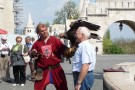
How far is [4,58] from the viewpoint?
15.0 meters

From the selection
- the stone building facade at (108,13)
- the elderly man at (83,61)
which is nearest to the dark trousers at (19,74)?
the elderly man at (83,61)

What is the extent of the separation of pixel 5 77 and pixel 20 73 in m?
1.39

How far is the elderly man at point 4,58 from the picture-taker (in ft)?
48.0

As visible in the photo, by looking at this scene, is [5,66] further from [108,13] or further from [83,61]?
[108,13]

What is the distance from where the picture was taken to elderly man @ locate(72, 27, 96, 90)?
6.36 meters

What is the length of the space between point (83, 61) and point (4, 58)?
8908mm

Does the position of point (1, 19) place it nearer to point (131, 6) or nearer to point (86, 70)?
point (131, 6)

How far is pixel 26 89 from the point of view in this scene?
41.2ft

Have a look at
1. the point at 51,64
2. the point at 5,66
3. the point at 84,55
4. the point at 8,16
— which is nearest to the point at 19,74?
the point at 5,66

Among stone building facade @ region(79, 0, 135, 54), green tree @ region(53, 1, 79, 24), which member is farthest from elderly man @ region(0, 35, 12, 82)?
green tree @ region(53, 1, 79, 24)

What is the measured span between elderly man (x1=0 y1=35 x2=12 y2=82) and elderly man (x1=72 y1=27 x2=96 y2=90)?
8228 mm

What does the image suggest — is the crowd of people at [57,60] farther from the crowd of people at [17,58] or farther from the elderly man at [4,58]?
the elderly man at [4,58]

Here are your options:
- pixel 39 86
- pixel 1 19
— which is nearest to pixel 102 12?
pixel 1 19

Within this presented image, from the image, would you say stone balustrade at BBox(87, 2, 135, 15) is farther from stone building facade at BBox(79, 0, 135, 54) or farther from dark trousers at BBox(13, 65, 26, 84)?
dark trousers at BBox(13, 65, 26, 84)
